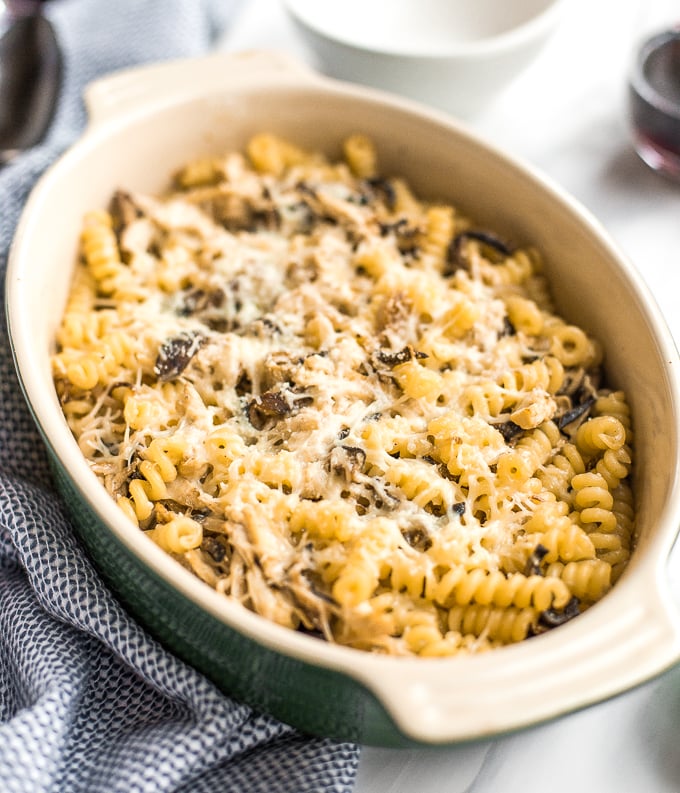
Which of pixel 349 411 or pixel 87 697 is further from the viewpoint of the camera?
pixel 349 411

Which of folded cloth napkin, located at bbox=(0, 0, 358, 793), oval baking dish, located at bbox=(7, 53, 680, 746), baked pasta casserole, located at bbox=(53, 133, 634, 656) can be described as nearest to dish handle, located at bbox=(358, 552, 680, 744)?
oval baking dish, located at bbox=(7, 53, 680, 746)

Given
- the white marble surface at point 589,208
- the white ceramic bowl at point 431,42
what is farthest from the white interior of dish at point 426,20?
the white marble surface at point 589,208

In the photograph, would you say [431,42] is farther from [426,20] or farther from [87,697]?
[87,697]

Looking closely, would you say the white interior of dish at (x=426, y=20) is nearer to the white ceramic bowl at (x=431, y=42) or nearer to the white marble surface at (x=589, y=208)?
the white ceramic bowl at (x=431, y=42)

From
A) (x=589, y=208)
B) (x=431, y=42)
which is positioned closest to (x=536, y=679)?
(x=589, y=208)

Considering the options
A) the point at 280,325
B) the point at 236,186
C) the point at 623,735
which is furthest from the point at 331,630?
the point at 236,186

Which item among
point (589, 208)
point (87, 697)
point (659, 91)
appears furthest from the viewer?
point (589, 208)
